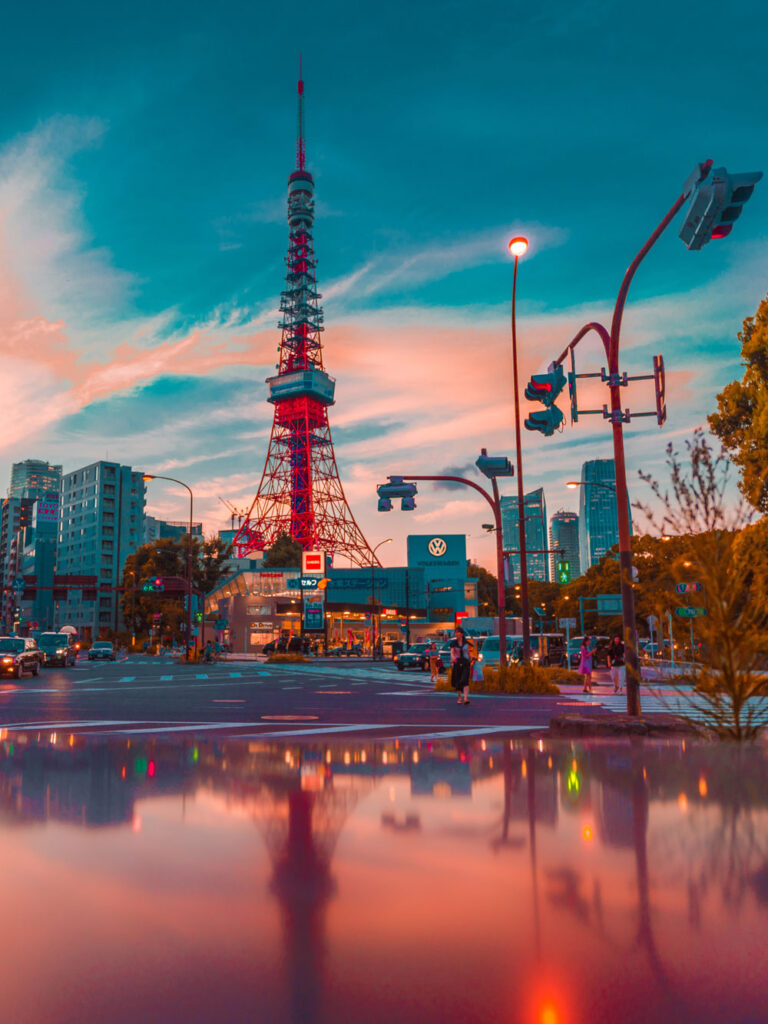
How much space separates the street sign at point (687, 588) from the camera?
9158 mm

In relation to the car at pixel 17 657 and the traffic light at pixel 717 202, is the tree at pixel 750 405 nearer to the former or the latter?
the traffic light at pixel 717 202

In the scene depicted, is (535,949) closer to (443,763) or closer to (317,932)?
(317,932)

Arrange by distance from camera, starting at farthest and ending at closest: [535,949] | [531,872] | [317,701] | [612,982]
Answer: [317,701]
[531,872]
[535,949]
[612,982]

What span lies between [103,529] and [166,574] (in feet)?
140

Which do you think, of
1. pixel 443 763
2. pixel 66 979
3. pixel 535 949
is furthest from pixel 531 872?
pixel 443 763

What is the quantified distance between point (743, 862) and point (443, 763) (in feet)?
15.3

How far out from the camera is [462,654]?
20016 mm

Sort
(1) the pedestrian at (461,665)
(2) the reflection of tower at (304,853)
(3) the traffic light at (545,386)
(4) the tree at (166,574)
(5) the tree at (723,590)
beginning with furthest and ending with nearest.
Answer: (4) the tree at (166,574) < (1) the pedestrian at (461,665) < (3) the traffic light at (545,386) < (5) the tree at (723,590) < (2) the reflection of tower at (304,853)

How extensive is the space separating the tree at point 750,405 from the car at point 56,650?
1491 inches

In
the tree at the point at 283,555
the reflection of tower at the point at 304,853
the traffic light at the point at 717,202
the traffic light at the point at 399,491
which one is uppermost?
the tree at the point at 283,555

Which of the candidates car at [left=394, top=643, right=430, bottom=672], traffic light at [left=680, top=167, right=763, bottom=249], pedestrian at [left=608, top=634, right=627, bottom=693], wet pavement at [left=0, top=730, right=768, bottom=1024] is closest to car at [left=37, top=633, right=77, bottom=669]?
car at [left=394, top=643, right=430, bottom=672]

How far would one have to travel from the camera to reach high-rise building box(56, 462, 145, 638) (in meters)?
134

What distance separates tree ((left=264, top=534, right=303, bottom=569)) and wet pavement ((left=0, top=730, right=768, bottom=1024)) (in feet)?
318

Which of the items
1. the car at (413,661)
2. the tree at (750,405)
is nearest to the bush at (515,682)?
the tree at (750,405)
